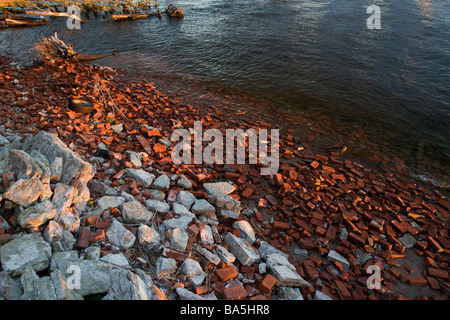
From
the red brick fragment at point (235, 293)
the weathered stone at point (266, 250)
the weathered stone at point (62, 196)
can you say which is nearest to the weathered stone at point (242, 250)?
the weathered stone at point (266, 250)

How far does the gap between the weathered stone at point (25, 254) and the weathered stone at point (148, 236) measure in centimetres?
109

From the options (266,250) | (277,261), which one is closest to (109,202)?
(266,250)

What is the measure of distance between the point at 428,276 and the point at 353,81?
366 inches

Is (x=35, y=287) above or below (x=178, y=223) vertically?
above

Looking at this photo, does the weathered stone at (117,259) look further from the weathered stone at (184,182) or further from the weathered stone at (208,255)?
the weathered stone at (184,182)

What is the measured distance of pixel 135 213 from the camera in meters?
3.95

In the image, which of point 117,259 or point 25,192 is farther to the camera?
point 25,192

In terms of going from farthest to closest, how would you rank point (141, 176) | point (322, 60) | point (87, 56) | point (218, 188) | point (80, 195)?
point (322, 60)
point (87, 56)
point (218, 188)
point (141, 176)
point (80, 195)

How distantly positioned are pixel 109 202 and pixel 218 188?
82.1 inches

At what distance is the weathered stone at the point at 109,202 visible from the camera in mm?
4031

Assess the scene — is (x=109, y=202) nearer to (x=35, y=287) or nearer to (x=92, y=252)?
(x=92, y=252)

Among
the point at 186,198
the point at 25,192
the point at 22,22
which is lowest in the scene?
the point at 186,198

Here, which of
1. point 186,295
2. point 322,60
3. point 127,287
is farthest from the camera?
point 322,60
